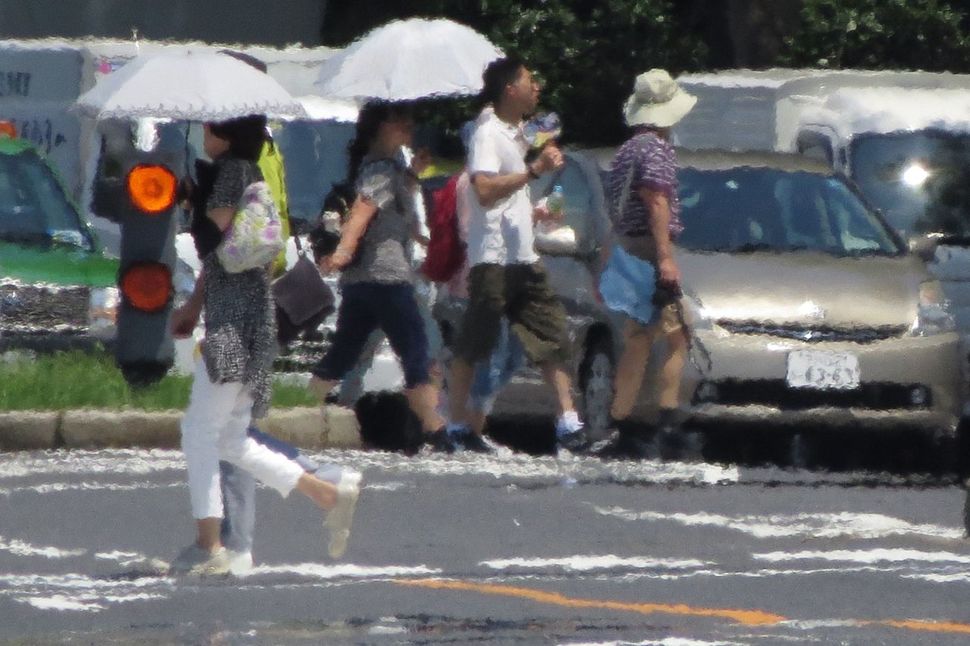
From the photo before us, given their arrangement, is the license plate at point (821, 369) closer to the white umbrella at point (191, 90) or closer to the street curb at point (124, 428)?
the street curb at point (124, 428)

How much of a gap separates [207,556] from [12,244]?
6866 mm

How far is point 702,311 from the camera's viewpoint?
43.3 ft

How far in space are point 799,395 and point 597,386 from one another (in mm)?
1080

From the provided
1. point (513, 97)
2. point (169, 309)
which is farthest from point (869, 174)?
point (169, 309)

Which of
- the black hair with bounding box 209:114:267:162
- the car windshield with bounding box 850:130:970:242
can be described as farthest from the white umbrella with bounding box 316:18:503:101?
the black hair with bounding box 209:114:267:162

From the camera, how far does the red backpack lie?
45.3ft

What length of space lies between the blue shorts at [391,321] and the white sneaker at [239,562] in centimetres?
387

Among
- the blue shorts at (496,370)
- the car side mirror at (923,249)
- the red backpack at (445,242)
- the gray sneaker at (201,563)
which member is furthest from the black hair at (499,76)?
the gray sneaker at (201,563)

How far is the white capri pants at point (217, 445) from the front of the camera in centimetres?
937

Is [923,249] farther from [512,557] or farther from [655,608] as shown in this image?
[655,608]

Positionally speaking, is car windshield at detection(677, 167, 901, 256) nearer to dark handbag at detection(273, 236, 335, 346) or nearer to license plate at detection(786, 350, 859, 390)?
license plate at detection(786, 350, 859, 390)

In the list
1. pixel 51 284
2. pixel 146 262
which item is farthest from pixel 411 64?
pixel 146 262

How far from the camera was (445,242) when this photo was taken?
1381cm

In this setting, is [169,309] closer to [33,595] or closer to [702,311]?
[702,311]
